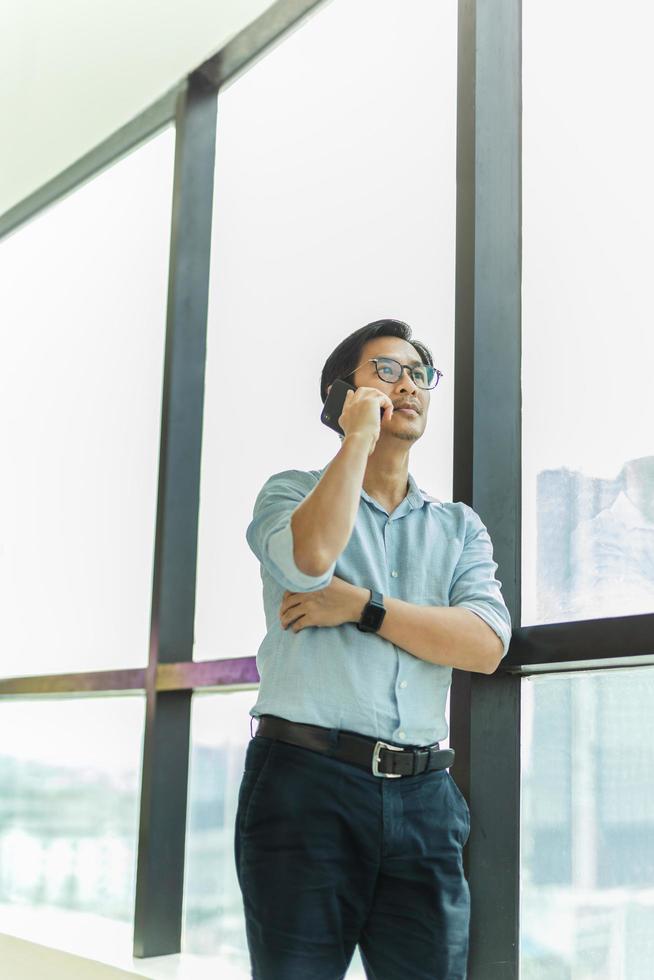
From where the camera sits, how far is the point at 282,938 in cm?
158

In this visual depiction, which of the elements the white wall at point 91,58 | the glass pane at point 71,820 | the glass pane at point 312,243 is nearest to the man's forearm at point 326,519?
the glass pane at point 312,243

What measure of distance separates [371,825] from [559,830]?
577mm

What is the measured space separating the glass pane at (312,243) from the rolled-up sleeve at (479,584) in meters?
0.46

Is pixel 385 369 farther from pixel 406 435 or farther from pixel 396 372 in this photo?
pixel 406 435

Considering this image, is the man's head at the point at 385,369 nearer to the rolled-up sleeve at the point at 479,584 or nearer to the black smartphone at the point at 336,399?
the black smartphone at the point at 336,399

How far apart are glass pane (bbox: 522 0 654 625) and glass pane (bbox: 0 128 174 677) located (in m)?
1.63

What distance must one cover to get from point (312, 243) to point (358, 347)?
44.6 inches

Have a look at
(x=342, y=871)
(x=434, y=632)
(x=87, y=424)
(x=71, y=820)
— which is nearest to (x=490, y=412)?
(x=434, y=632)

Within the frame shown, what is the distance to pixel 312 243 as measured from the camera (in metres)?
3.03

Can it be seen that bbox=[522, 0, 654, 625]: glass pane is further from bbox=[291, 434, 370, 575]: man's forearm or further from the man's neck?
bbox=[291, 434, 370, 575]: man's forearm

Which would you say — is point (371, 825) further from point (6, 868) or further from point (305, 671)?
point (6, 868)

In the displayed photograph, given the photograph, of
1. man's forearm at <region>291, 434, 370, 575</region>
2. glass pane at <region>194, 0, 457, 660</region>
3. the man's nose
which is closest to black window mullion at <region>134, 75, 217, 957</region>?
glass pane at <region>194, 0, 457, 660</region>

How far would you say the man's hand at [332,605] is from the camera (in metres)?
1.70

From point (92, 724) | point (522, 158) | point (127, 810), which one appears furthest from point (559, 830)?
point (92, 724)
